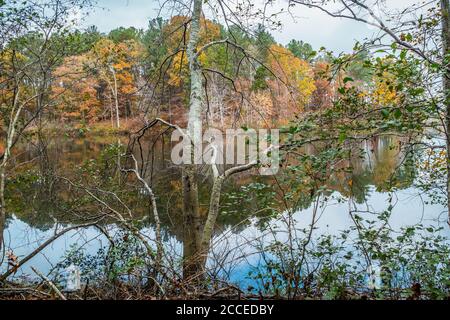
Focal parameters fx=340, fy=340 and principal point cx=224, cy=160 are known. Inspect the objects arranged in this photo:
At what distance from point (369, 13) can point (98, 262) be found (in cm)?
504

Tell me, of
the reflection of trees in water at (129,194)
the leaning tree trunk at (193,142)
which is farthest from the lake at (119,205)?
the leaning tree trunk at (193,142)

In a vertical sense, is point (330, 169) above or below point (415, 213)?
above

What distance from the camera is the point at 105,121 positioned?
1227 inches

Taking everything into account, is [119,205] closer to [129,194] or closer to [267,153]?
→ [129,194]

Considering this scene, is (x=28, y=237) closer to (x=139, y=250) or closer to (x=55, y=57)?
(x=55, y=57)

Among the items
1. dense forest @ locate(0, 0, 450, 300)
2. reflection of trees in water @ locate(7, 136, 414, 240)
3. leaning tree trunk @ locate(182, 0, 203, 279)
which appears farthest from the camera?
reflection of trees in water @ locate(7, 136, 414, 240)

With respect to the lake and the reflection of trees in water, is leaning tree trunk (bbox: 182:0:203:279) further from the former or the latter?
the lake

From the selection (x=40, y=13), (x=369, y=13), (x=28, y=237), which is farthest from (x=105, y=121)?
(x=369, y=13)

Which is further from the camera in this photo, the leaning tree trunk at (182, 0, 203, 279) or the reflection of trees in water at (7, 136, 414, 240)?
the reflection of trees in water at (7, 136, 414, 240)

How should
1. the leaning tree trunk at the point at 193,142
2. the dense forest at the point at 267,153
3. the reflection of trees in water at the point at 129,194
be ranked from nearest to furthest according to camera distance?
the dense forest at the point at 267,153
the leaning tree trunk at the point at 193,142
the reflection of trees in water at the point at 129,194

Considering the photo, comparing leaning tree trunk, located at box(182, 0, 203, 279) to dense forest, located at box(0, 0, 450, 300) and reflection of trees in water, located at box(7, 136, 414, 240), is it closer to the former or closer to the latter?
dense forest, located at box(0, 0, 450, 300)

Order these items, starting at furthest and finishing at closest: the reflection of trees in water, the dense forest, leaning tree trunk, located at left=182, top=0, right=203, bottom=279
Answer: the reflection of trees in water
leaning tree trunk, located at left=182, top=0, right=203, bottom=279
the dense forest

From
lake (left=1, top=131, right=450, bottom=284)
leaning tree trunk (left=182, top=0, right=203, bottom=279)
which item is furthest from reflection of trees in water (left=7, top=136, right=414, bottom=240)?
leaning tree trunk (left=182, top=0, right=203, bottom=279)

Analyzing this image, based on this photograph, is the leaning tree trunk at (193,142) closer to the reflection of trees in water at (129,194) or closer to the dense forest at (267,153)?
the dense forest at (267,153)
